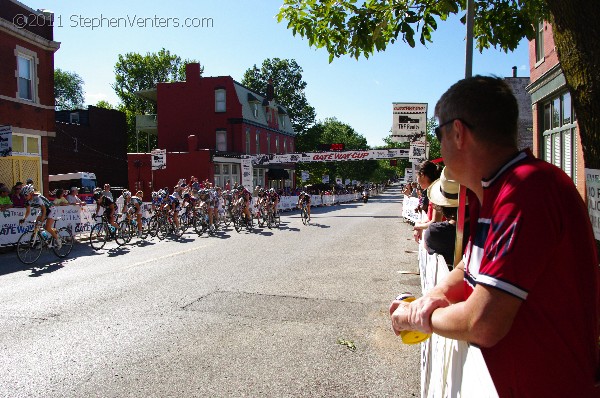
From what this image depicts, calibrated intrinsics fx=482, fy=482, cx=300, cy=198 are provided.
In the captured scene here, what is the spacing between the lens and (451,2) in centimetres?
602

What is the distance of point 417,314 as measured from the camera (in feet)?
5.75

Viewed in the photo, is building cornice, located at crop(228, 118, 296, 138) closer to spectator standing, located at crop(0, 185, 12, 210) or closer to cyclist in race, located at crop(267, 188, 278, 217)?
cyclist in race, located at crop(267, 188, 278, 217)

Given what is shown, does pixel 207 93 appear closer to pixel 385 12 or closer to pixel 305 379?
pixel 385 12

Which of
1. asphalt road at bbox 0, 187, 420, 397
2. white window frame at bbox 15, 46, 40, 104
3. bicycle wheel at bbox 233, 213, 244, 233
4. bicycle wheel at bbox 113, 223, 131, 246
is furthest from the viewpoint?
bicycle wheel at bbox 233, 213, 244, 233

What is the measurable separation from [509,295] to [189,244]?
14.4 meters

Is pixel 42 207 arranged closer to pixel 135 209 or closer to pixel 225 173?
pixel 135 209

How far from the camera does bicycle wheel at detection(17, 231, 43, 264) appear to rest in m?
11.2

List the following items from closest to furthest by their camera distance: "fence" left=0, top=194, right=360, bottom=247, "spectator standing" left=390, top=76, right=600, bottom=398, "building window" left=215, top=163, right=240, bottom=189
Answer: "spectator standing" left=390, top=76, right=600, bottom=398
"fence" left=0, top=194, right=360, bottom=247
"building window" left=215, top=163, right=240, bottom=189

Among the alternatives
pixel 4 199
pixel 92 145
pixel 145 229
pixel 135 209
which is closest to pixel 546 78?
pixel 135 209

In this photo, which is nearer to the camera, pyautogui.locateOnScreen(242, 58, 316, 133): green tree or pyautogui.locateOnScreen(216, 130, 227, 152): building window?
pyautogui.locateOnScreen(216, 130, 227, 152): building window

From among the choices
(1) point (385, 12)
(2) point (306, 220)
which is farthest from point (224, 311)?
(2) point (306, 220)

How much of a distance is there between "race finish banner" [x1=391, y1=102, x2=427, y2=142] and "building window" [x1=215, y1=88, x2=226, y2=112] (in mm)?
31333

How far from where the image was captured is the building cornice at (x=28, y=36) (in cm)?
1877

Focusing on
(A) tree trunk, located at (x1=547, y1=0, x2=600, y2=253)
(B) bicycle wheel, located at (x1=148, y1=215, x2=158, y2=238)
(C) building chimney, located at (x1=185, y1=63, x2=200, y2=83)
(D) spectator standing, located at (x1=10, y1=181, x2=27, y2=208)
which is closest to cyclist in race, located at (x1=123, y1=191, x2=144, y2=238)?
(B) bicycle wheel, located at (x1=148, y1=215, x2=158, y2=238)
